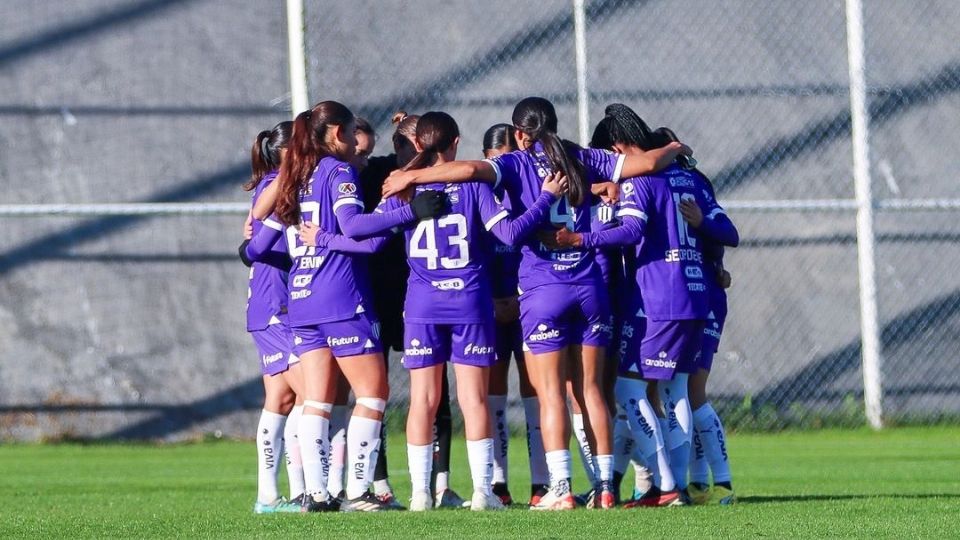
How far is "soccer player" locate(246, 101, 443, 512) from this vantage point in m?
7.25

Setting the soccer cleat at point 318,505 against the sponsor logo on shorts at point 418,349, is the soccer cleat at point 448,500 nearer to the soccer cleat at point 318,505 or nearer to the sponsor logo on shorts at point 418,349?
the soccer cleat at point 318,505

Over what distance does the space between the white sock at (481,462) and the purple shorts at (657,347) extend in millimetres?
832

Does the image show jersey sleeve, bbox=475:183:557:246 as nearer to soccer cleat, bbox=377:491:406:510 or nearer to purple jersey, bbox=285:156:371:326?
purple jersey, bbox=285:156:371:326

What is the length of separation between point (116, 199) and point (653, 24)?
507 centimetres

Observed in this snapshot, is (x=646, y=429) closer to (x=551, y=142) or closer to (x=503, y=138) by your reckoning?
(x=551, y=142)

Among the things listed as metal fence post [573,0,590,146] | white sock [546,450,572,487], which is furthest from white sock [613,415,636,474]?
metal fence post [573,0,590,146]

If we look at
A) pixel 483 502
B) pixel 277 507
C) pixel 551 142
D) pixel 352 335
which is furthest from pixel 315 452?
pixel 551 142

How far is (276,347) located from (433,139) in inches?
56.0

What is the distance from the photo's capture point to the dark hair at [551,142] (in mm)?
7234

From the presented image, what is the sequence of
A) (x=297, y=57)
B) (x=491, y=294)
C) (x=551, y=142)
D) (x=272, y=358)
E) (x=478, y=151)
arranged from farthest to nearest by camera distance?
(x=478, y=151) < (x=297, y=57) < (x=272, y=358) < (x=491, y=294) < (x=551, y=142)

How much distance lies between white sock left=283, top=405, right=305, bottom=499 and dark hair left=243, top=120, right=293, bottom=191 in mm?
1187

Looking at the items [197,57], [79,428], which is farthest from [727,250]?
[79,428]

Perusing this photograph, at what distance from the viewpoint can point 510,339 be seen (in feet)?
26.8

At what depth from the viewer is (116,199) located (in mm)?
13828
